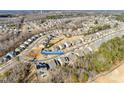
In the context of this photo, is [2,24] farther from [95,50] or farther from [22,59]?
[95,50]

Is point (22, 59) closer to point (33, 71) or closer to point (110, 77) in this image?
point (33, 71)
